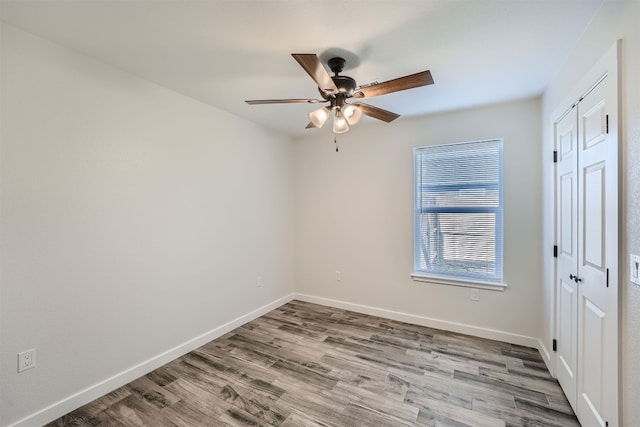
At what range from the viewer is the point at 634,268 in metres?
1.20

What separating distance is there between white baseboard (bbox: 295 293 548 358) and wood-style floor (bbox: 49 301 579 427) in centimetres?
8

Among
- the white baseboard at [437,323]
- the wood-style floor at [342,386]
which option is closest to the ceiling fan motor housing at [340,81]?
the wood-style floor at [342,386]

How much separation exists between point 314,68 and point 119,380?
106 inches

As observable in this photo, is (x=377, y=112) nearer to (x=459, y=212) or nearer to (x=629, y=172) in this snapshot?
(x=629, y=172)

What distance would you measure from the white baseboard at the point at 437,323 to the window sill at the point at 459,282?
44 centimetres

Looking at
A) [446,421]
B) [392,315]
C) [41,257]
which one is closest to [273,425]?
[446,421]

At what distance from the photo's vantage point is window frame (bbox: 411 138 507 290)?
9.46ft

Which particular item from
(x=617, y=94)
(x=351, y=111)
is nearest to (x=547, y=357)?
(x=617, y=94)

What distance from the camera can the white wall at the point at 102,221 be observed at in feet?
5.53

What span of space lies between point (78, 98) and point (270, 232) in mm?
2354

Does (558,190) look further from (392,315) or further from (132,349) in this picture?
(132,349)

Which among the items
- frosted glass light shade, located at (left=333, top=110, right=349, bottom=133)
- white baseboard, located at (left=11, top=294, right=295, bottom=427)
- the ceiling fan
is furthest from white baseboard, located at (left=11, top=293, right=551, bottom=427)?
frosted glass light shade, located at (left=333, top=110, right=349, bottom=133)

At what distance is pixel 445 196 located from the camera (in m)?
3.17

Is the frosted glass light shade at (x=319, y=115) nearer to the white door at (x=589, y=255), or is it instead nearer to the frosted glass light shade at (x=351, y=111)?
the frosted glass light shade at (x=351, y=111)
